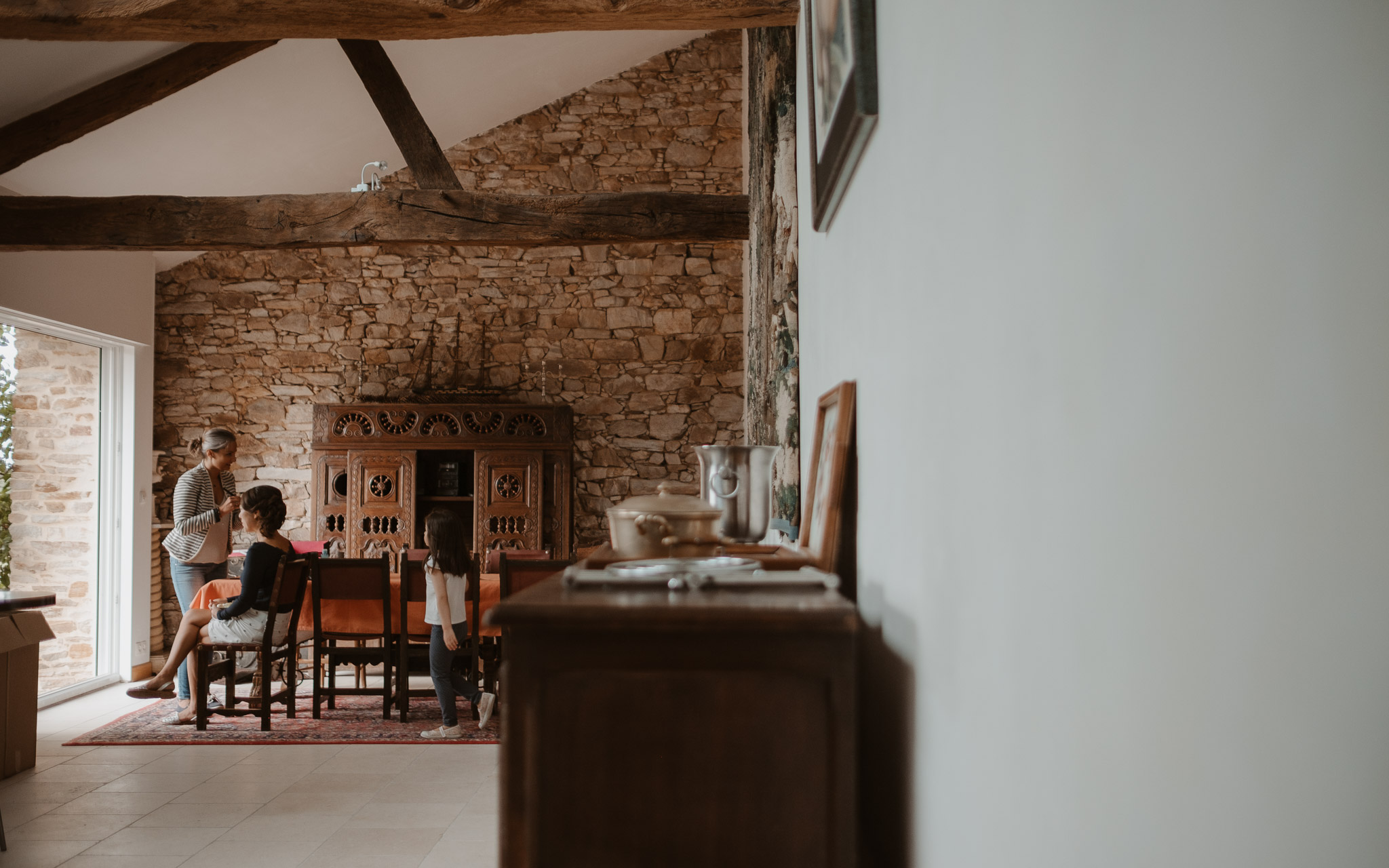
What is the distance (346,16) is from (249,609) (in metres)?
3.22

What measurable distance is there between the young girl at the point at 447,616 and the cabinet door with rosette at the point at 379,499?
1940mm

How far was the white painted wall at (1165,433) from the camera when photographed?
12.7 inches

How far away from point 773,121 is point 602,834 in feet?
7.73

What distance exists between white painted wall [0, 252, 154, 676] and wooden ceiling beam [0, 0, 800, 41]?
3034 mm

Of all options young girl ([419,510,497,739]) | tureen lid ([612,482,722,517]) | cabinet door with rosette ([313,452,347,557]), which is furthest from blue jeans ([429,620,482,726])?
tureen lid ([612,482,722,517])

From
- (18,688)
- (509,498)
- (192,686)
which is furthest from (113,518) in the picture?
(509,498)

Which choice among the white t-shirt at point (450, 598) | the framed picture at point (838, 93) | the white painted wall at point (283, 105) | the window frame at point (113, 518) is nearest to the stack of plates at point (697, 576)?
the framed picture at point (838, 93)

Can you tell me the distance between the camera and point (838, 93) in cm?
137

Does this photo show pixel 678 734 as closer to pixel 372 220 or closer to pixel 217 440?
pixel 372 220

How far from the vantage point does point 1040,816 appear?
617 millimetres

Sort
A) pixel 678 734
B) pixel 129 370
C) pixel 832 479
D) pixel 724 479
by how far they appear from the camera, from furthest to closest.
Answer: pixel 129 370 → pixel 724 479 → pixel 832 479 → pixel 678 734

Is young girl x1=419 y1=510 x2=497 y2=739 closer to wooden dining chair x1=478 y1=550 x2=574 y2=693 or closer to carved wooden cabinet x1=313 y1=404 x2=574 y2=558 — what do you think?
wooden dining chair x1=478 y1=550 x2=574 y2=693

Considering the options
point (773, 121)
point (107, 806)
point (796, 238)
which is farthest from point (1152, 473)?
point (107, 806)

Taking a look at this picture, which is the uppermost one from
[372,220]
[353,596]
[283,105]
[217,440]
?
[283,105]
